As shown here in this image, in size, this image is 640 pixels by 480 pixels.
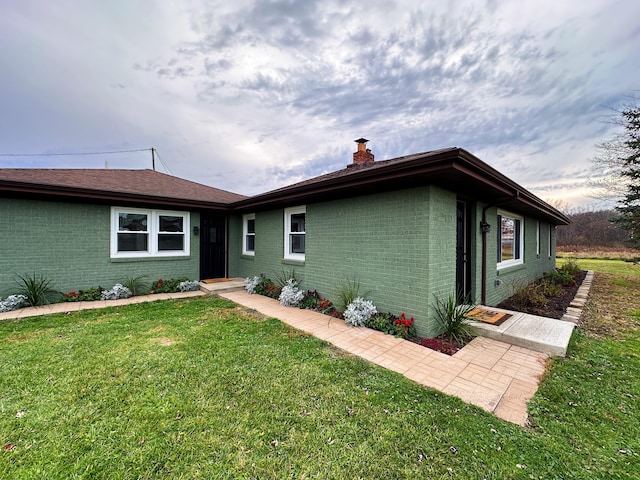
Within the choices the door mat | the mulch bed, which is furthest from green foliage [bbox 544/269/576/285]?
the door mat

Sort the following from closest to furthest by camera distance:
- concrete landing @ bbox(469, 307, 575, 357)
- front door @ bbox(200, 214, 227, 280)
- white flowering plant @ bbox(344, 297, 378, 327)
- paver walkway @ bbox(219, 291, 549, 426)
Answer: paver walkway @ bbox(219, 291, 549, 426) → concrete landing @ bbox(469, 307, 575, 357) → white flowering plant @ bbox(344, 297, 378, 327) → front door @ bbox(200, 214, 227, 280)

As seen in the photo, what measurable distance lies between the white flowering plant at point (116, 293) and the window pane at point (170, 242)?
4.91 feet

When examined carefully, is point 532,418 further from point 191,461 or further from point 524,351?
point 191,461

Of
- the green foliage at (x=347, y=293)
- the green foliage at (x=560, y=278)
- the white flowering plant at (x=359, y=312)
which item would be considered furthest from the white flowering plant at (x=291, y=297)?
the green foliage at (x=560, y=278)

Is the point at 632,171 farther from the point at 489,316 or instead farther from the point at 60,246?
the point at 60,246

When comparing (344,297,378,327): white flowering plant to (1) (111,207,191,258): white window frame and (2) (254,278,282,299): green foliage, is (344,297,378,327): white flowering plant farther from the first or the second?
(1) (111,207,191,258): white window frame

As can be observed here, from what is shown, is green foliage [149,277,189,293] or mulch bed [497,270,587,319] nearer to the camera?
mulch bed [497,270,587,319]

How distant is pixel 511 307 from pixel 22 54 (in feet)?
44.5

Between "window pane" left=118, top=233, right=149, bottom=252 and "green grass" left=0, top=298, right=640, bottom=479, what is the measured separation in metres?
4.04

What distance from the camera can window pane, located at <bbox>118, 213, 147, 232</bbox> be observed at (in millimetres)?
7473

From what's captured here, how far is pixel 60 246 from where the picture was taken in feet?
21.8

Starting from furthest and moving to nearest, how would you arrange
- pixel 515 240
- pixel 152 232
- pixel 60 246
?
pixel 515 240 → pixel 152 232 → pixel 60 246

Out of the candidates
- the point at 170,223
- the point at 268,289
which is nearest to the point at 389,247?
the point at 268,289

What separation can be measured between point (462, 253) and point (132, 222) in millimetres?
8706
